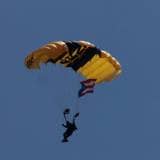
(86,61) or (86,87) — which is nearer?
(86,61)

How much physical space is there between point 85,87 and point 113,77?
5.44 feet

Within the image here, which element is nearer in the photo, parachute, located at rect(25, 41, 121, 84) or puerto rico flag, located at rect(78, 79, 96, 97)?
parachute, located at rect(25, 41, 121, 84)

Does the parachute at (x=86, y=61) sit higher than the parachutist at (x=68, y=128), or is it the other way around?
the parachute at (x=86, y=61)

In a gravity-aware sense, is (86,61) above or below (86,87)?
above

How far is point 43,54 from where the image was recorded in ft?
412

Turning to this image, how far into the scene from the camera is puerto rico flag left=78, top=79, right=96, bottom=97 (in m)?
128

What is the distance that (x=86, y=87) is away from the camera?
423 feet

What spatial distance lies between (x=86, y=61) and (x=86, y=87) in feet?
5.62

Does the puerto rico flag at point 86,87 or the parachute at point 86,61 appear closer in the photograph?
the parachute at point 86,61

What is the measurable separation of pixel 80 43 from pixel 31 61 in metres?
2.80

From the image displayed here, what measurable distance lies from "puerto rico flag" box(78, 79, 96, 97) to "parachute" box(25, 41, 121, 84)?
31 centimetres

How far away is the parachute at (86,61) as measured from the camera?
12644cm

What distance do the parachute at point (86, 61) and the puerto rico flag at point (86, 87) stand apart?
313mm

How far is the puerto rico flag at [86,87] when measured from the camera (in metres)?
128
